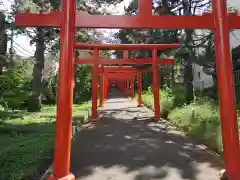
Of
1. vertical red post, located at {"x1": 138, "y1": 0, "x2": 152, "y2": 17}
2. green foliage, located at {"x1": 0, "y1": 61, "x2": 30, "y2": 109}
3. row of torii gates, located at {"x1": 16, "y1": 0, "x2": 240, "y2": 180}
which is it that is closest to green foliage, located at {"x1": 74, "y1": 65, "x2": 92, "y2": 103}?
green foliage, located at {"x1": 0, "y1": 61, "x2": 30, "y2": 109}

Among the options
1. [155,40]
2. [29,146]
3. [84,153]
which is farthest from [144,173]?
[155,40]

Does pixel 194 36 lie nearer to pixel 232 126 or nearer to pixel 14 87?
pixel 14 87

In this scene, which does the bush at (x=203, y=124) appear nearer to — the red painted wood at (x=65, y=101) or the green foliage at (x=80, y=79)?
the red painted wood at (x=65, y=101)

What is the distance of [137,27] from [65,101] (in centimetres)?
145

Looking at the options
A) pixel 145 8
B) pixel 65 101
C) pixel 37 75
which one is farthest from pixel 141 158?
pixel 37 75

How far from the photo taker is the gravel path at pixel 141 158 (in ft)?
14.7

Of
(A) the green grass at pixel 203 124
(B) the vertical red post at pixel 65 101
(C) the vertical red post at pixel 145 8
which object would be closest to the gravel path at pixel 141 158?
(A) the green grass at pixel 203 124

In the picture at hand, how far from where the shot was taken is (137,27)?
418cm

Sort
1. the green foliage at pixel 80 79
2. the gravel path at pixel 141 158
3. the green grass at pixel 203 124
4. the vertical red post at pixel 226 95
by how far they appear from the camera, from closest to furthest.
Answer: the vertical red post at pixel 226 95, the gravel path at pixel 141 158, the green grass at pixel 203 124, the green foliage at pixel 80 79

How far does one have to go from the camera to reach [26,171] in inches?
164

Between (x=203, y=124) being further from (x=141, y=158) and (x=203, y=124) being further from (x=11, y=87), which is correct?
(x=11, y=87)

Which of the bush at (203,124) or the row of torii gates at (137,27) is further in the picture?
the bush at (203,124)

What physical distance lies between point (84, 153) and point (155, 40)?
25.9 feet

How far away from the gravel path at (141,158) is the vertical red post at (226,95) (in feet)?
1.98
